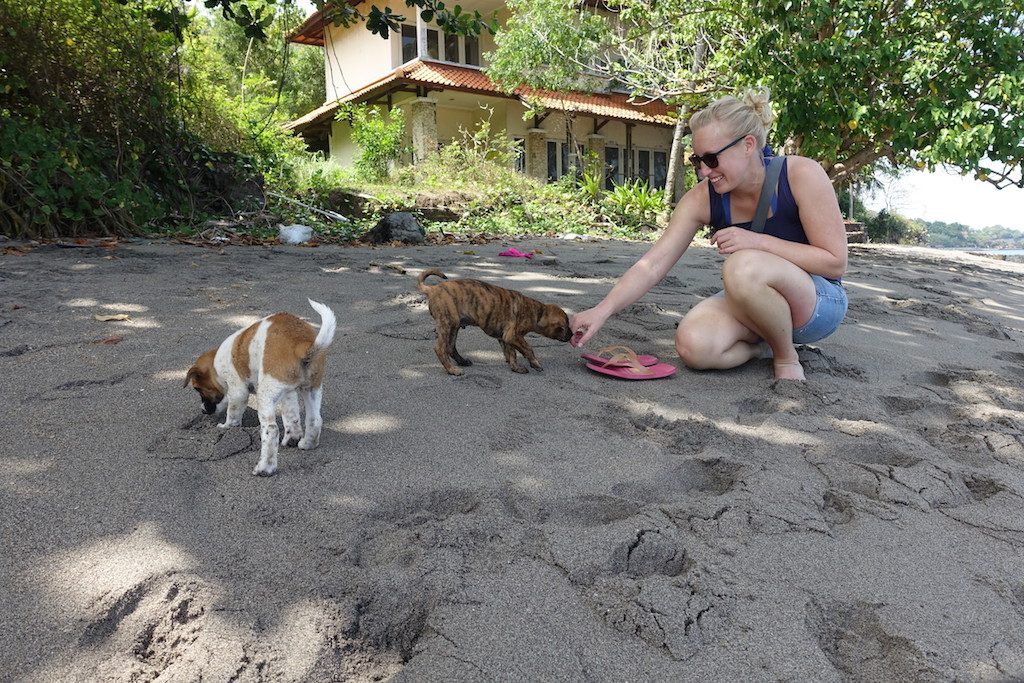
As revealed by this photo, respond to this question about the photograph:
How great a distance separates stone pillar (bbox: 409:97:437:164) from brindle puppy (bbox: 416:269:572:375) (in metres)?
15.5

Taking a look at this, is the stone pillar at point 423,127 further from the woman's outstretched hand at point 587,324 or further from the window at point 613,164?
the woman's outstretched hand at point 587,324

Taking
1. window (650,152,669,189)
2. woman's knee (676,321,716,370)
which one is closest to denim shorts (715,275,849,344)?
woman's knee (676,321,716,370)

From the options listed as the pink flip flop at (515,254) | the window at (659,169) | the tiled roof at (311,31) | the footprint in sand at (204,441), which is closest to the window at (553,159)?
the window at (659,169)

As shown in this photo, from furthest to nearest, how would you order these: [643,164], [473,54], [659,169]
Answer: [659,169] < [643,164] < [473,54]

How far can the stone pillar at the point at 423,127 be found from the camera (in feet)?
60.0

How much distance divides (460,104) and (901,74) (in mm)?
12938

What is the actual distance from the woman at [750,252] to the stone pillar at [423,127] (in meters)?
15.6

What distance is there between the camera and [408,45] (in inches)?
779

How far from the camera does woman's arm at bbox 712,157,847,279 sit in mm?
3268

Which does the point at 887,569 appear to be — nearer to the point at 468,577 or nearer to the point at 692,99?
the point at 468,577

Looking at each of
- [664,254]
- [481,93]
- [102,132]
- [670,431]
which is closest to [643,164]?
[481,93]

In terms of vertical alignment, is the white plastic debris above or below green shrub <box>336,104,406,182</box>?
below

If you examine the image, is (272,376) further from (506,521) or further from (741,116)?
(741,116)

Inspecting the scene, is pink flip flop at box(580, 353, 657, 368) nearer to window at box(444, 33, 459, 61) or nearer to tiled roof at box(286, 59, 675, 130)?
tiled roof at box(286, 59, 675, 130)
